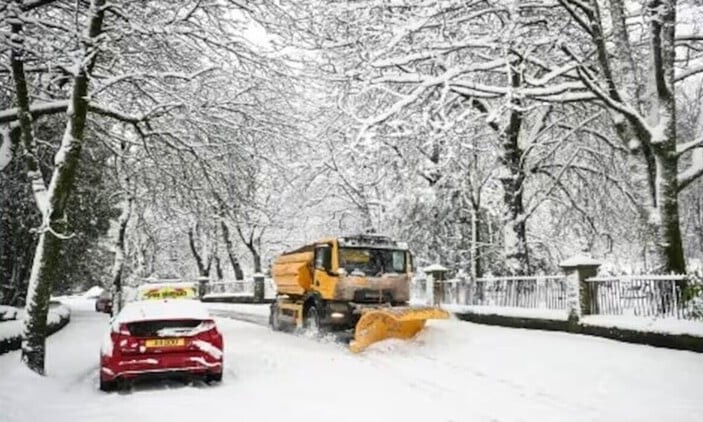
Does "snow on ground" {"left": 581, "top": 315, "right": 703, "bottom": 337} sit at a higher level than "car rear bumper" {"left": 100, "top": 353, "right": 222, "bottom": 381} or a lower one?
higher

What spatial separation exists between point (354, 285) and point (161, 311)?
19.2 feet

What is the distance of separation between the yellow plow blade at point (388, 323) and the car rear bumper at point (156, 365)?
4078 millimetres

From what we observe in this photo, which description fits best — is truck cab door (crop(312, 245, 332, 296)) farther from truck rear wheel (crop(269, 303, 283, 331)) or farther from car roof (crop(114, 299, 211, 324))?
car roof (crop(114, 299, 211, 324))

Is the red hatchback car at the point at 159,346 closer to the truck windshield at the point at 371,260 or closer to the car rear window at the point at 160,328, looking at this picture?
the car rear window at the point at 160,328

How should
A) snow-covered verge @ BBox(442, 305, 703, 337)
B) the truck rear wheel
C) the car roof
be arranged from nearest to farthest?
the car roof < snow-covered verge @ BBox(442, 305, 703, 337) < the truck rear wheel

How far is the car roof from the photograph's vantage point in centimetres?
900

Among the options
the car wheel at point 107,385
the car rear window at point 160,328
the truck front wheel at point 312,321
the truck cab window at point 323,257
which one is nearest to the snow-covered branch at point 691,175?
the truck cab window at point 323,257

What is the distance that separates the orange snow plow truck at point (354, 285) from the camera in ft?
43.7

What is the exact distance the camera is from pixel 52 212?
998cm

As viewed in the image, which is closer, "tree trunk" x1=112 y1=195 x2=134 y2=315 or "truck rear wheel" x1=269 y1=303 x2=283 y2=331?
"truck rear wheel" x1=269 y1=303 x2=283 y2=331

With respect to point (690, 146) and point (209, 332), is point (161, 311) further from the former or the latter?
point (690, 146)

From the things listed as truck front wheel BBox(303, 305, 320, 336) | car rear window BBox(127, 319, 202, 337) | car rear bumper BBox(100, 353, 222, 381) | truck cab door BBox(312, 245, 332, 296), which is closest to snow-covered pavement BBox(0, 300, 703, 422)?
car rear bumper BBox(100, 353, 222, 381)

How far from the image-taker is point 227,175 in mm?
13547

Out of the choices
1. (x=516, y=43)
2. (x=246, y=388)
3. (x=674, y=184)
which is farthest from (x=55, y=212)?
(x=674, y=184)
